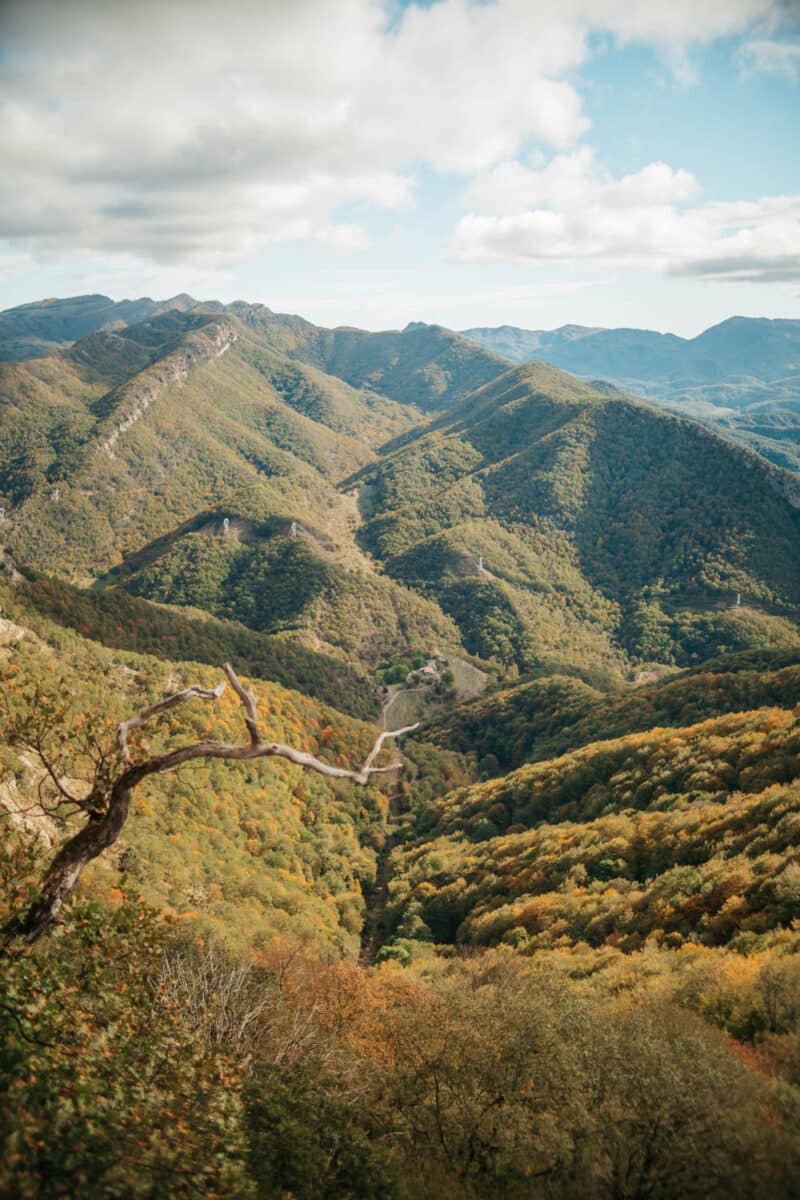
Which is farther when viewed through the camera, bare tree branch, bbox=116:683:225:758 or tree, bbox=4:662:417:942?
bare tree branch, bbox=116:683:225:758

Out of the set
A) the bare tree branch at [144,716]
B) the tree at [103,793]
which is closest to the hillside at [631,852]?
the tree at [103,793]

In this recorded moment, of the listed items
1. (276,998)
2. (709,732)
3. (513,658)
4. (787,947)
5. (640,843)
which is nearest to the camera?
(787,947)

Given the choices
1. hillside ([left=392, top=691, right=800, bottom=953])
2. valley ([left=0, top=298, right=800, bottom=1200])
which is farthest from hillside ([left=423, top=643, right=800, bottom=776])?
hillside ([left=392, top=691, right=800, bottom=953])

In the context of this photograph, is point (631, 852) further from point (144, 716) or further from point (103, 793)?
point (144, 716)

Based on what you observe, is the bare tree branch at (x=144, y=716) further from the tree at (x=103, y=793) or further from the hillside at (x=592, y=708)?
the hillside at (x=592, y=708)

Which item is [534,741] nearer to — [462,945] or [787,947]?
[462,945]

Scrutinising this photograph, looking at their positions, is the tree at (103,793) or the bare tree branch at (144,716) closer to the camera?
the tree at (103,793)

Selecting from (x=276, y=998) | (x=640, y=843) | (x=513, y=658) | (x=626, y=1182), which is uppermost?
(x=626, y=1182)

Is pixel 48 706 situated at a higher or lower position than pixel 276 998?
higher

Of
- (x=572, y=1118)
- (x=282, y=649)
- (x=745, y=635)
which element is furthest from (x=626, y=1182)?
(x=745, y=635)

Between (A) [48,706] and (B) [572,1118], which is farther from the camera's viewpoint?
(B) [572,1118]

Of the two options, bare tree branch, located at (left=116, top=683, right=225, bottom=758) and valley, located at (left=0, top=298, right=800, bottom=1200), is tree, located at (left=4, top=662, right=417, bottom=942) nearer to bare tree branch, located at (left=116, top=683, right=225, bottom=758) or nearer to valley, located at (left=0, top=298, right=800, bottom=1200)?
bare tree branch, located at (left=116, top=683, right=225, bottom=758)
